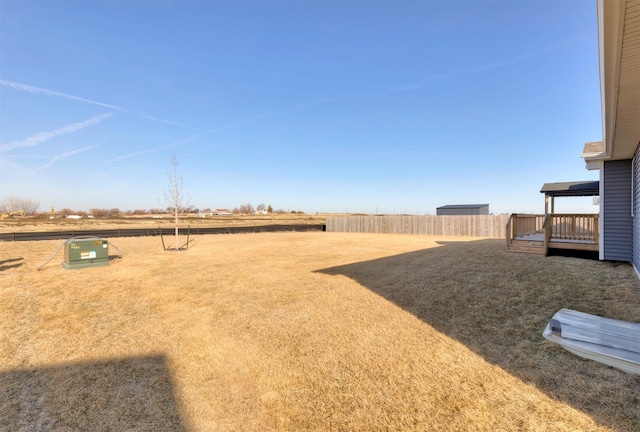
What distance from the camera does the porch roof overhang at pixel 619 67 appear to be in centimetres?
270

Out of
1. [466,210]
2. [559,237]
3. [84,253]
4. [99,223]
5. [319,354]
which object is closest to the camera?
[319,354]

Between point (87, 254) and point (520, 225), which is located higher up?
point (520, 225)

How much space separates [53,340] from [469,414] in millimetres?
6015

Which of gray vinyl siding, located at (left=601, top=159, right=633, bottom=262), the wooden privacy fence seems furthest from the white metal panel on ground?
the wooden privacy fence

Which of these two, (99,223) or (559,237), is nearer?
(559,237)

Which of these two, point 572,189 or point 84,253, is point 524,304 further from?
point 84,253

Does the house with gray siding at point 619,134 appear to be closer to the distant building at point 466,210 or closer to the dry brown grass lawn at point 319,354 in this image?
the dry brown grass lawn at point 319,354

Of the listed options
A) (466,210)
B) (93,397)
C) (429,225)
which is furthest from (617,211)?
(466,210)

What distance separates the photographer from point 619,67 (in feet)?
11.6

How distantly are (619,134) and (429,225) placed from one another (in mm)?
18840

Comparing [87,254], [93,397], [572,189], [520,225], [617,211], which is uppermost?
[572,189]

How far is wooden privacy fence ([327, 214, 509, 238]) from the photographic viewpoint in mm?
22062

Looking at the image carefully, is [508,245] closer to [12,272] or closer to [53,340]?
[53,340]

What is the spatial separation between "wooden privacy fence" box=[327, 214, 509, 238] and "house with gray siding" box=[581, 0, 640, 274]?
45.0 ft
